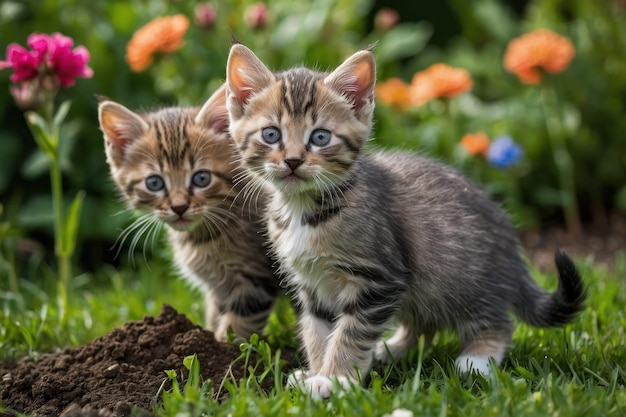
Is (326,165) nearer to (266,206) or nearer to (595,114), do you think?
(266,206)

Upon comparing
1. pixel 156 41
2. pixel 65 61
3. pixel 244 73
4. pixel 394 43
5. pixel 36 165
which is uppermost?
pixel 244 73

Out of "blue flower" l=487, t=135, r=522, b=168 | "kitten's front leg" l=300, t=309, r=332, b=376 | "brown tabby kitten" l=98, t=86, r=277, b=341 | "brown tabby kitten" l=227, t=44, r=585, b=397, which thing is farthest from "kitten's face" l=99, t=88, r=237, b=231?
"blue flower" l=487, t=135, r=522, b=168

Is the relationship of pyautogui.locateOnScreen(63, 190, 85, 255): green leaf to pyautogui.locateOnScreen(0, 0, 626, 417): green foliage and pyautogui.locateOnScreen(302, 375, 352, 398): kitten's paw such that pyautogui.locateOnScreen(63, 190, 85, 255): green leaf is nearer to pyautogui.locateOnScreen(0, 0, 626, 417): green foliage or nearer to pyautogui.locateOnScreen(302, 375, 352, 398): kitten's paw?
pyautogui.locateOnScreen(0, 0, 626, 417): green foliage

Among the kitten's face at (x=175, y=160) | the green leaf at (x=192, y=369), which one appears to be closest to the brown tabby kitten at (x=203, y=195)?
the kitten's face at (x=175, y=160)

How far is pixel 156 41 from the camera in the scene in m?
6.14

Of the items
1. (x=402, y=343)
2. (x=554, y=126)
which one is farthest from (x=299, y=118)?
(x=554, y=126)

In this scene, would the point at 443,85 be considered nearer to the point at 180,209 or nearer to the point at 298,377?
the point at 180,209

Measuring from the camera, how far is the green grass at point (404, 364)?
10.9 feet

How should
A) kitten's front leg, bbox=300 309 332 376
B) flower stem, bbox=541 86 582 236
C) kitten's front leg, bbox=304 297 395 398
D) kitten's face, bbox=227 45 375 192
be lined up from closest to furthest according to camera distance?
kitten's face, bbox=227 45 375 192 → kitten's front leg, bbox=304 297 395 398 → kitten's front leg, bbox=300 309 332 376 → flower stem, bbox=541 86 582 236

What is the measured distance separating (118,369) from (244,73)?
1.43 m

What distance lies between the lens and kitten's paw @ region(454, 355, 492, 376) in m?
4.02

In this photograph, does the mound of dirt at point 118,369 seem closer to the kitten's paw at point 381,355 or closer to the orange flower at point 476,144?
the kitten's paw at point 381,355

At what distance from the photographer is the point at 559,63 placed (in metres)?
7.00

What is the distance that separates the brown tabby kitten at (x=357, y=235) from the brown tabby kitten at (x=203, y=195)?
37cm
